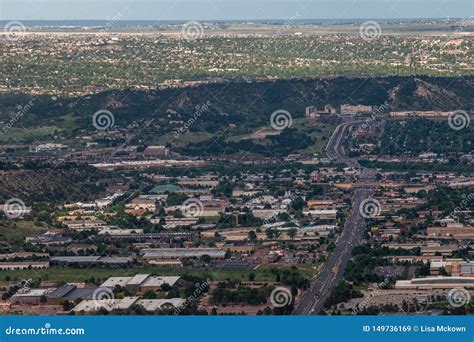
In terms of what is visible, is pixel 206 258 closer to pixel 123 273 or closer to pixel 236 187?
pixel 123 273

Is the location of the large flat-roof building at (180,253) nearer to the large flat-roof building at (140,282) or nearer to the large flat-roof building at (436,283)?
the large flat-roof building at (140,282)

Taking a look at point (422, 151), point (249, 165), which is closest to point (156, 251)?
point (249, 165)

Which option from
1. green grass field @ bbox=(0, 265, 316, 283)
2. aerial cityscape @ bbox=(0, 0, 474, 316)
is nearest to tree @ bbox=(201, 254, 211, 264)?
aerial cityscape @ bbox=(0, 0, 474, 316)

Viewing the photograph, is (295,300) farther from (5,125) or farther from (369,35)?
(369,35)

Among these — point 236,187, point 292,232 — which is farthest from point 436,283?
point 236,187

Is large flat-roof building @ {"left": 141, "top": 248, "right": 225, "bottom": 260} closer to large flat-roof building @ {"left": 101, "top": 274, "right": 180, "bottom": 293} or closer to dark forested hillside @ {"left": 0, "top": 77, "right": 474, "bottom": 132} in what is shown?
large flat-roof building @ {"left": 101, "top": 274, "right": 180, "bottom": 293}

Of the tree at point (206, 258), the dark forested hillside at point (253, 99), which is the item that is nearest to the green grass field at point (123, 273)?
the tree at point (206, 258)

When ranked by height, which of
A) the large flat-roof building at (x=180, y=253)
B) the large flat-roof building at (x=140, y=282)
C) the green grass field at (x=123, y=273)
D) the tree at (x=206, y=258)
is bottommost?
the large flat-roof building at (x=140, y=282)
